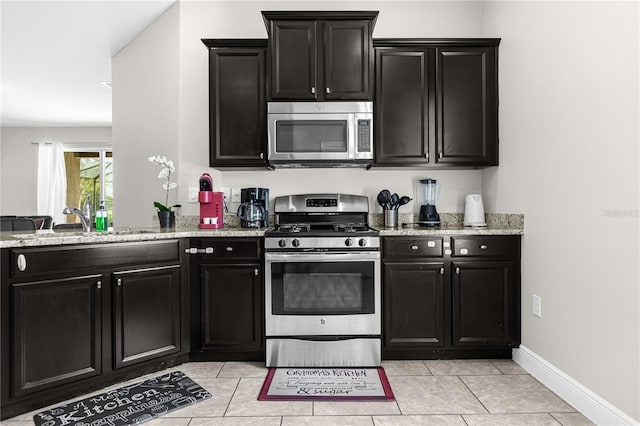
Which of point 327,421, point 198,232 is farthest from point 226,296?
point 327,421

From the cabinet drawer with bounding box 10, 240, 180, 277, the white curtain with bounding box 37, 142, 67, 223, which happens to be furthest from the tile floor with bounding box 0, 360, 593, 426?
the white curtain with bounding box 37, 142, 67, 223

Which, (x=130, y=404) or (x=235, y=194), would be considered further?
(x=235, y=194)

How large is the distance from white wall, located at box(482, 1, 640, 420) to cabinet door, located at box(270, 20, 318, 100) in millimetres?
1431

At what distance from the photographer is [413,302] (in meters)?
2.73

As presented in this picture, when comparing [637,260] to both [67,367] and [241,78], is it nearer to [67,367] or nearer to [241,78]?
[241,78]

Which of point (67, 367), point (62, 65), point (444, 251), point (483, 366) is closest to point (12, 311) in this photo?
point (67, 367)

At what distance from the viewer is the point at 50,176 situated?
7316 mm

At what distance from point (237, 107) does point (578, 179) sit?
2292 millimetres

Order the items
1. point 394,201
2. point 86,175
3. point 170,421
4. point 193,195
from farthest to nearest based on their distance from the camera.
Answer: point 86,175, point 193,195, point 394,201, point 170,421

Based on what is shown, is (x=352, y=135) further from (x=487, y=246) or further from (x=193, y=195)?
(x=193, y=195)

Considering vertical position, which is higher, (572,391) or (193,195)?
(193,195)

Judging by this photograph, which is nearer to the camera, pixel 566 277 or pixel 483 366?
pixel 566 277

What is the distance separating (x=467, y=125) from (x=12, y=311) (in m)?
3.09

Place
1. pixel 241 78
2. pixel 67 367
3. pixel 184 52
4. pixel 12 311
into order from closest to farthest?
pixel 12 311
pixel 67 367
pixel 241 78
pixel 184 52
